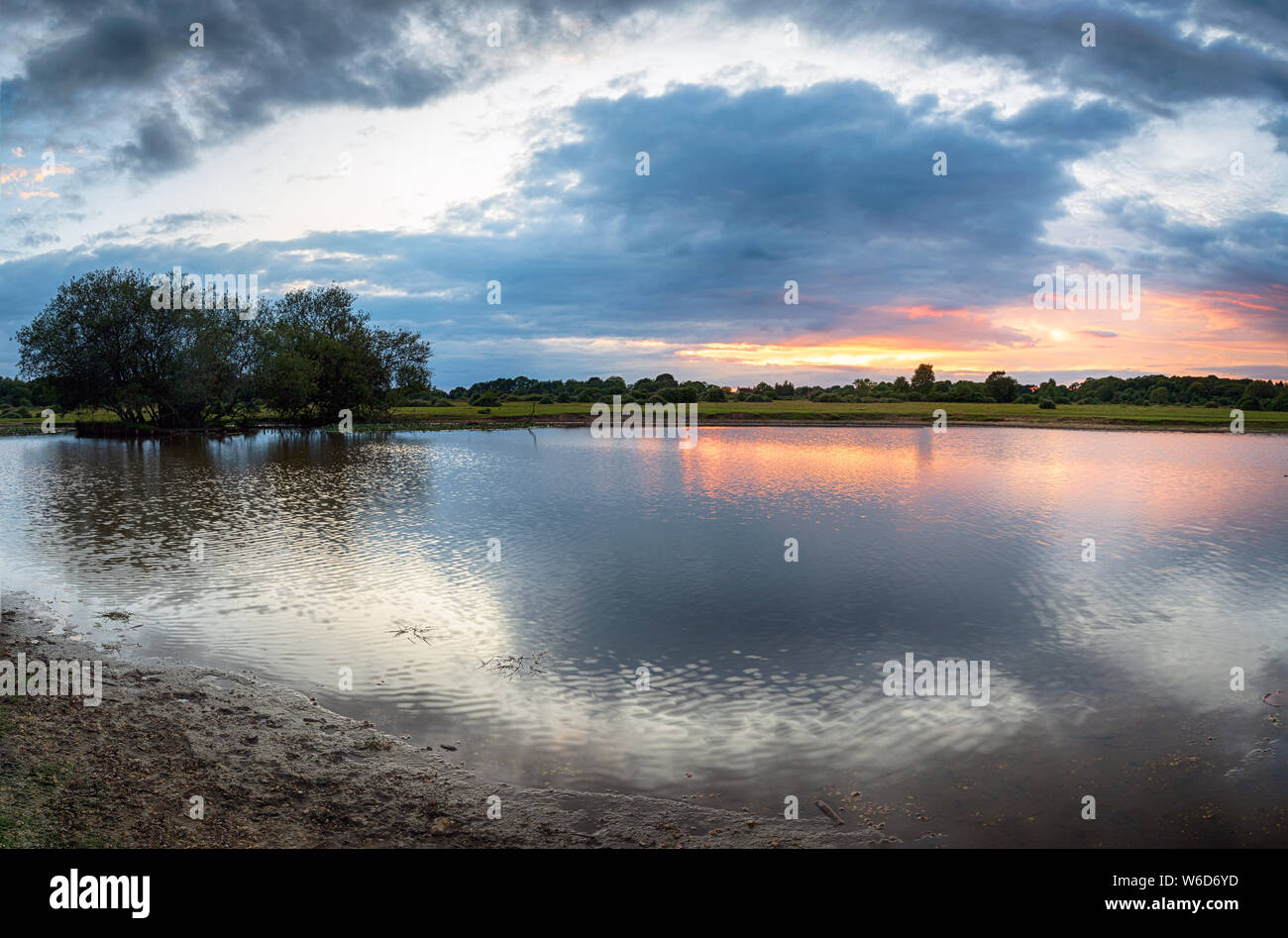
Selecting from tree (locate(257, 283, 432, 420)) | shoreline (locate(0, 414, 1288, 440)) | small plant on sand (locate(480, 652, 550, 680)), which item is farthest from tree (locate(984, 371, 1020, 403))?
small plant on sand (locate(480, 652, 550, 680))

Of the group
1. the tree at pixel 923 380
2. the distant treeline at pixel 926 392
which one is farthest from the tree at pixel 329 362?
the tree at pixel 923 380

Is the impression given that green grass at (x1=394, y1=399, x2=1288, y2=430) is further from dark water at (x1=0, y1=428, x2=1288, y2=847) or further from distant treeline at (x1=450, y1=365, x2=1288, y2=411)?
dark water at (x1=0, y1=428, x2=1288, y2=847)

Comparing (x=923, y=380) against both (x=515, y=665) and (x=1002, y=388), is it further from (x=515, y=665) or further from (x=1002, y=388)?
(x=515, y=665)

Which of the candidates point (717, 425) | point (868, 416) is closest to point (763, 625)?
point (717, 425)

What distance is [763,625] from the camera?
15531 mm

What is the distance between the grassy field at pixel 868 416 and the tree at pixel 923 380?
35.7m

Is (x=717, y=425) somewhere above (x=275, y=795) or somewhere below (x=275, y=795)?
above

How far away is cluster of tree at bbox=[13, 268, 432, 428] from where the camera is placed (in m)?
78.6

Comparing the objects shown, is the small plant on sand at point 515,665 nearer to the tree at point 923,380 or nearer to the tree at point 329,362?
the tree at point 329,362

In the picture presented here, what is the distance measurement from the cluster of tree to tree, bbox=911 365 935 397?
12872 centimetres

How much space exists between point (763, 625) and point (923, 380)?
187 meters

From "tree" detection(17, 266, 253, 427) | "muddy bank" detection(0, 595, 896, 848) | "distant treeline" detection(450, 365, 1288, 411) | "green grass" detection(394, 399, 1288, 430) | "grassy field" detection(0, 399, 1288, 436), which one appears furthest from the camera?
"distant treeline" detection(450, 365, 1288, 411)
